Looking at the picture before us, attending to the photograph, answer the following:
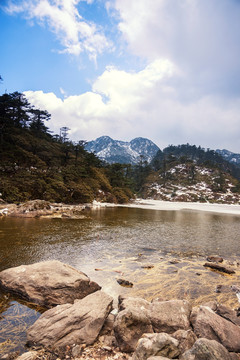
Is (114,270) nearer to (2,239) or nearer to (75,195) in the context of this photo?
(2,239)

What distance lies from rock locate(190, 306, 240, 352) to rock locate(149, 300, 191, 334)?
0.35m

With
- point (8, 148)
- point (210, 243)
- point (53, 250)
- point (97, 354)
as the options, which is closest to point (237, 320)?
point (97, 354)

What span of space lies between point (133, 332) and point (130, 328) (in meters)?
0.14

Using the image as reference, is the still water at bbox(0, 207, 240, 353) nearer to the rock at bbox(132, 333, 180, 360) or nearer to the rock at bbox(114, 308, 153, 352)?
the rock at bbox(114, 308, 153, 352)

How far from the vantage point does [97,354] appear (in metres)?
4.89

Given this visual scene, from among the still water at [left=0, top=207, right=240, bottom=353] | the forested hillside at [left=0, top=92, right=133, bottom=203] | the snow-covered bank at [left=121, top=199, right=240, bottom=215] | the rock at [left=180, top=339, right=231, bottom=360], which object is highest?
the forested hillside at [left=0, top=92, right=133, bottom=203]

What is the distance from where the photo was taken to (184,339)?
492cm

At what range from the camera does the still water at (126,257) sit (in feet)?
28.1

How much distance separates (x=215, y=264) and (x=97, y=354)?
10.1 m

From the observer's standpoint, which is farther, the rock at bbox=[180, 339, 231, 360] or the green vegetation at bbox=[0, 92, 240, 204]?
the green vegetation at bbox=[0, 92, 240, 204]

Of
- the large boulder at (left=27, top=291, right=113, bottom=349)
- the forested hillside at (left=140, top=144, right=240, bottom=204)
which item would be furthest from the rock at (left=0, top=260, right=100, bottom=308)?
the forested hillside at (left=140, top=144, right=240, bottom=204)

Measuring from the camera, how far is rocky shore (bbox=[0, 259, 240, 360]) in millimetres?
4480

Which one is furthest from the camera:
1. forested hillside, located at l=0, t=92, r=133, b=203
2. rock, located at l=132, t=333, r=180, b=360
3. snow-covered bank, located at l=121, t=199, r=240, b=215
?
snow-covered bank, located at l=121, t=199, r=240, b=215

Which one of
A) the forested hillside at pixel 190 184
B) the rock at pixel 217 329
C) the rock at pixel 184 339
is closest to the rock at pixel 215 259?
the rock at pixel 217 329
